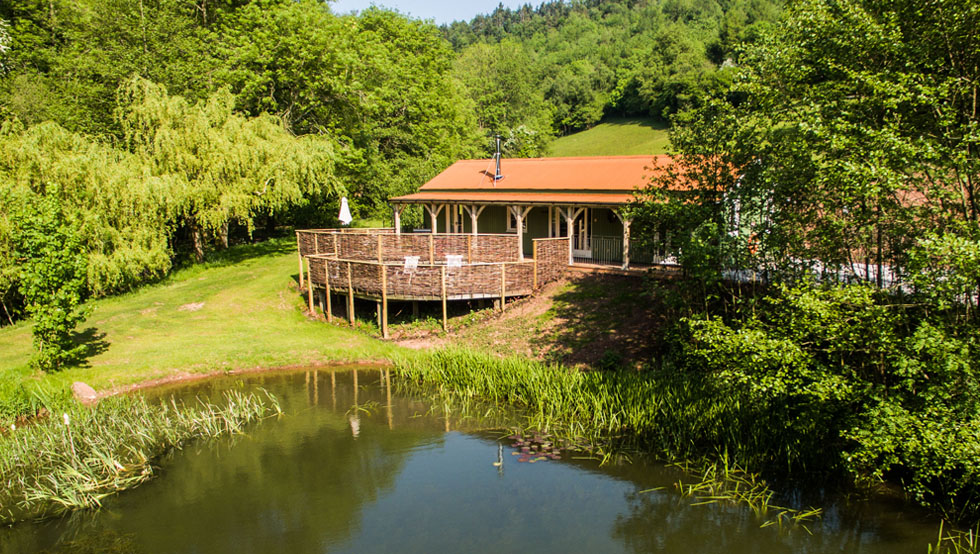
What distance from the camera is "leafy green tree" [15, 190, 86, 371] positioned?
14500 millimetres

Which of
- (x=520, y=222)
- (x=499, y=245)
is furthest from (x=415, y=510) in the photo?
(x=520, y=222)

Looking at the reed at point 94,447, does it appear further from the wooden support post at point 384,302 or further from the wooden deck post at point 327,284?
the wooden deck post at point 327,284

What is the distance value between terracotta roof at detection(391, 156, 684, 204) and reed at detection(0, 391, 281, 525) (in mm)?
13620

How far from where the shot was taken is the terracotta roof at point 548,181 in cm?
2295

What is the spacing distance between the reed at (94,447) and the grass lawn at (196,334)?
2410 millimetres

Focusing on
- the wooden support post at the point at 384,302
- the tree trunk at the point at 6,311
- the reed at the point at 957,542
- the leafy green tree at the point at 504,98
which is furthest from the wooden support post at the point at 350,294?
the leafy green tree at the point at 504,98

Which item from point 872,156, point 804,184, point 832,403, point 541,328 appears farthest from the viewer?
point 541,328

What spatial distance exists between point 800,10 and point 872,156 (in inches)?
174

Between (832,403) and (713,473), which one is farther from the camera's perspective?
(713,473)

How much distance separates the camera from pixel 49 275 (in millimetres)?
Result: 14648

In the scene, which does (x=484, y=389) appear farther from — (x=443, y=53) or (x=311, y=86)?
(x=443, y=53)

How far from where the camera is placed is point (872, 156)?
28.8ft

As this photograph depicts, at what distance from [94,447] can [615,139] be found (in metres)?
71.2

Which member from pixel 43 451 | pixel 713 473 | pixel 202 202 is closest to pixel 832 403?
pixel 713 473
